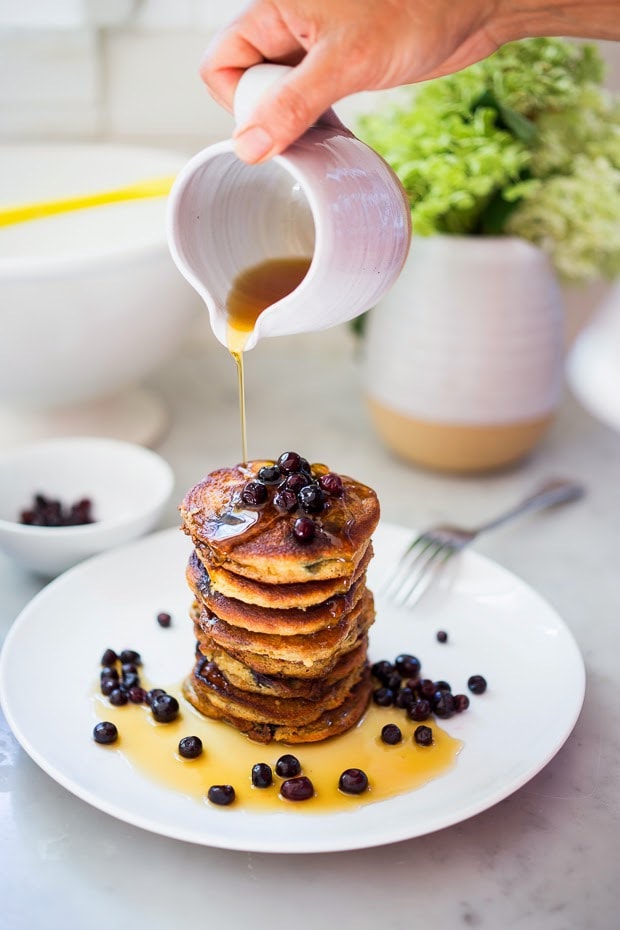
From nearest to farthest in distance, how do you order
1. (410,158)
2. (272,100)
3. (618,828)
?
1. (272,100)
2. (618,828)
3. (410,158)

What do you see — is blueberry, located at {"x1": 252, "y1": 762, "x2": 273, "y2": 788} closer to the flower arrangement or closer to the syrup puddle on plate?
the syrup puddle on plate

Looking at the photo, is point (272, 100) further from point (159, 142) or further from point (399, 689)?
point (159, 142)

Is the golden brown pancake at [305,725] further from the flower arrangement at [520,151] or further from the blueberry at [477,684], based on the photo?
the flower arrangement at [520,151]

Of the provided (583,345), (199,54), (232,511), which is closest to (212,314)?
(232,511)

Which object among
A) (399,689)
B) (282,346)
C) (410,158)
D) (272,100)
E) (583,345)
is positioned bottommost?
(282,346)

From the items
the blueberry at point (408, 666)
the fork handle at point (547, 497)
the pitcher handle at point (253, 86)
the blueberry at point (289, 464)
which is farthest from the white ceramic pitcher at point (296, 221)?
the fork handle at point (547, 497)

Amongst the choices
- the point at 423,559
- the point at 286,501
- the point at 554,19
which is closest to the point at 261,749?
the point at 286,501
